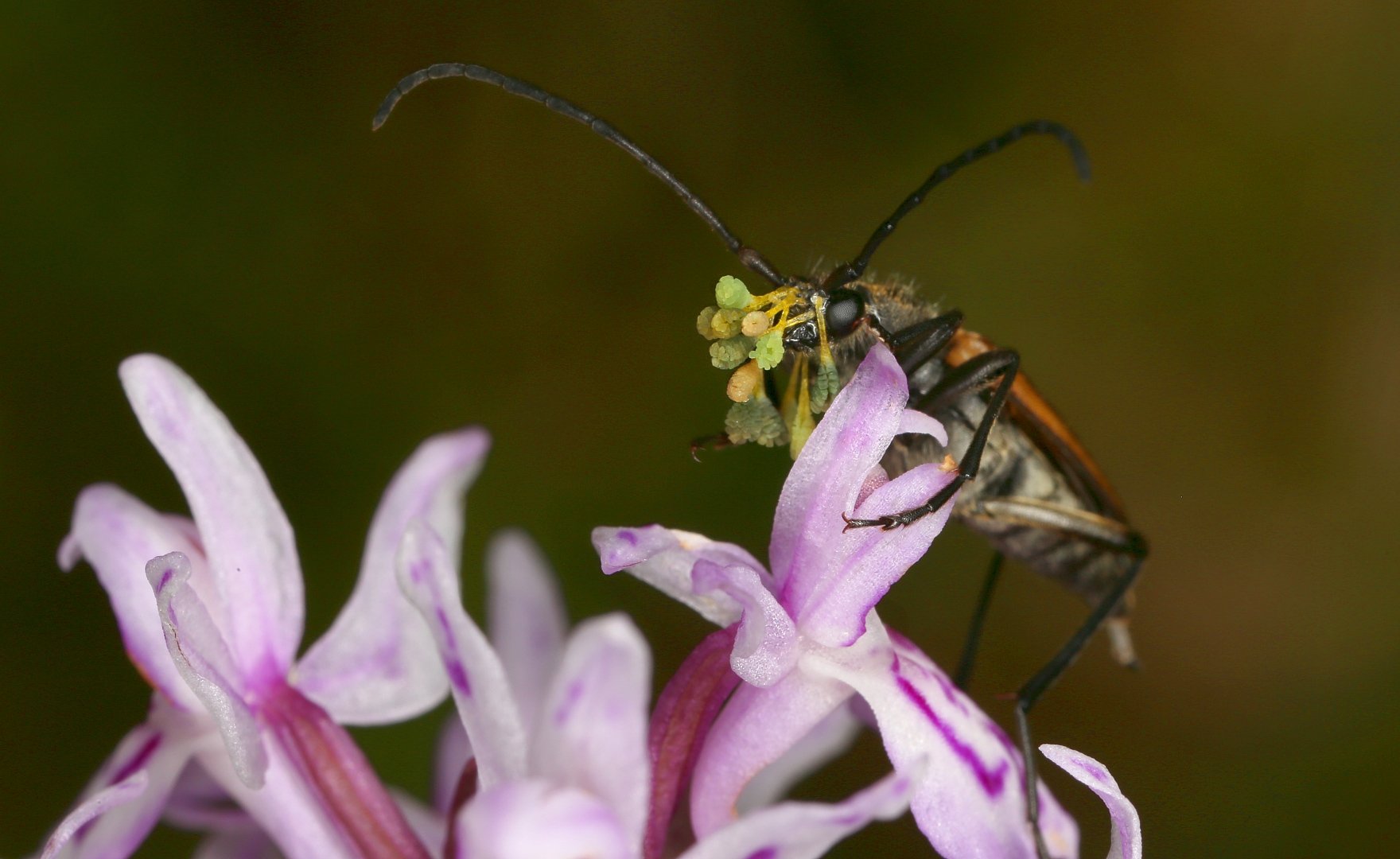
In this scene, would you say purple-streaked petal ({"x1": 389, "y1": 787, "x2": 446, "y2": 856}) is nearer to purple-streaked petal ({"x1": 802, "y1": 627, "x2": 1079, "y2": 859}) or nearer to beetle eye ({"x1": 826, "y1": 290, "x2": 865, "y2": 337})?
purple-streaked petal ({"x1": 802, "y1": 627, "x2": 1079, "y2": 859})

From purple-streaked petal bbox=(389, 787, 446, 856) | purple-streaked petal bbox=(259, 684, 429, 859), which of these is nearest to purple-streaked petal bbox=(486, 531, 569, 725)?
purple-streaked petal bbox=(389, 787, 446, 856)

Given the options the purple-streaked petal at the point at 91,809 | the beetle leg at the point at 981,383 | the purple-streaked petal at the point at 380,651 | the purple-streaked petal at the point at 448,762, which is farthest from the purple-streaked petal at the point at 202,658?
the beetle leg at the point at 981,383

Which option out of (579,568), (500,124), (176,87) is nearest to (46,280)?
(176,87)

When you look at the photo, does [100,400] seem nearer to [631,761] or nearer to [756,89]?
[756,89]

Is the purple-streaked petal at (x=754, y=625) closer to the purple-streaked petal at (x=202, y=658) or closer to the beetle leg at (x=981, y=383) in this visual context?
the beetle leg at (x=981, y=383)

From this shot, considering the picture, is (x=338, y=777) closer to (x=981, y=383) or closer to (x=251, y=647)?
(x=251, y=647)

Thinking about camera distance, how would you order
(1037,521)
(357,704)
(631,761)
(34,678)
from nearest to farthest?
(631,761)
(357,704)
(1037,521)
(34,678)
